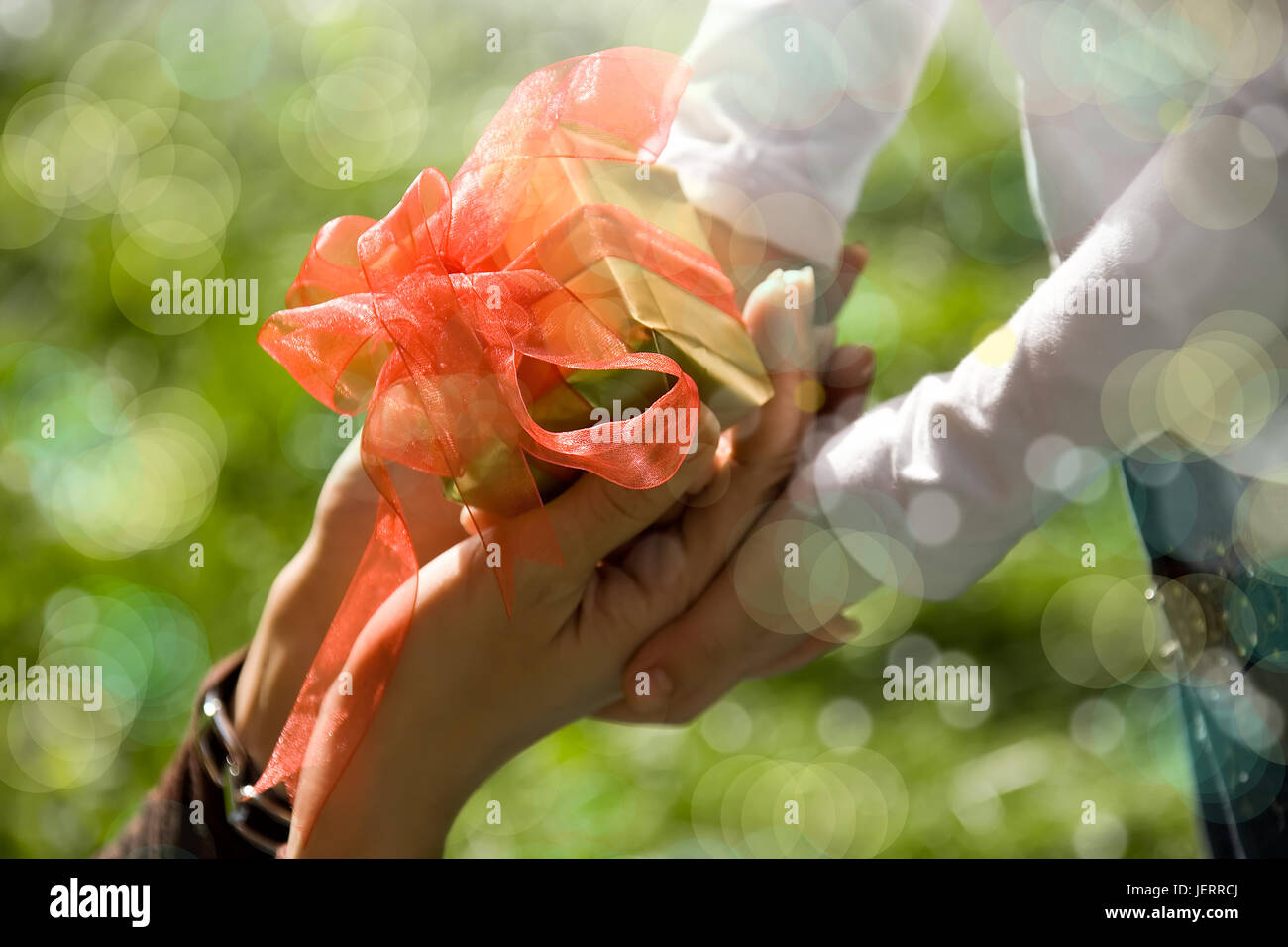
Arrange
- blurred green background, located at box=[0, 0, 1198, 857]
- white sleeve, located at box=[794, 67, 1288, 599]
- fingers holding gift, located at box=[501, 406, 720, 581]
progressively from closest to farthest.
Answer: white sleeve, located at box=[794, 67, 1288, 599] < fingers holding gift, located at box=[501, 406, 720, 581] < blurred green background, located at box=[0, 0, 1198, 857]

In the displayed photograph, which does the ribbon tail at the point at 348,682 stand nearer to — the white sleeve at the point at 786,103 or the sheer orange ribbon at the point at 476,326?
the sheer orange ribbon at the point at 476,326

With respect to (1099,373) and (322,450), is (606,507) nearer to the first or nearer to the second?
(1099,373)

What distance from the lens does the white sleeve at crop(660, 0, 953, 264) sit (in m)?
0.74

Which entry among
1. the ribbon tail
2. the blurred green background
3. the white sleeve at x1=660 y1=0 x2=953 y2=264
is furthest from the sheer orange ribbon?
the blurred green background

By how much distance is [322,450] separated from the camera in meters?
1.58

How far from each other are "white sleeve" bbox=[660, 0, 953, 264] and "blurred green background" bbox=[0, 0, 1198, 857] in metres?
0.73

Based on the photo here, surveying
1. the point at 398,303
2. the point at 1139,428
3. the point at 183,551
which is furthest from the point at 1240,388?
the point at 183,551

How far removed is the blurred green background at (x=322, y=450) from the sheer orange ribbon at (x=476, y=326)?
27.4 inches

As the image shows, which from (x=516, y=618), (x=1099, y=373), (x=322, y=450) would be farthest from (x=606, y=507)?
(x=322, y=450)

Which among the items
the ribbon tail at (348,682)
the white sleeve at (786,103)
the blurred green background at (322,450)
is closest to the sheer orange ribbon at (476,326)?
the ribbon tail at (348,682)

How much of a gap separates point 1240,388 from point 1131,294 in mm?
87

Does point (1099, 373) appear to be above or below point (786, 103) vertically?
below

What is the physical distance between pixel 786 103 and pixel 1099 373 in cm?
30

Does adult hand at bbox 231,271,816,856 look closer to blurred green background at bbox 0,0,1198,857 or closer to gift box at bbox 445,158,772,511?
gift box at bbox 445,158,772,511
